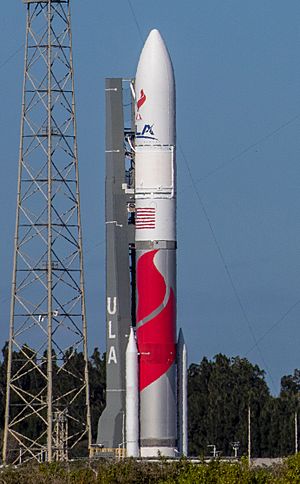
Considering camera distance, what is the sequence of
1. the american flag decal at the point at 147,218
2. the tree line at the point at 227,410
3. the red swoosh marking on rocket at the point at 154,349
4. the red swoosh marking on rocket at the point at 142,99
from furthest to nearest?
1. the tree line at the point at 227,410
2. the red swoosh marking on rocket at the point at 142,99
3. the american flag decal at the point at 147,218
4. the red swoosh marking on rocket at the point at 154,349

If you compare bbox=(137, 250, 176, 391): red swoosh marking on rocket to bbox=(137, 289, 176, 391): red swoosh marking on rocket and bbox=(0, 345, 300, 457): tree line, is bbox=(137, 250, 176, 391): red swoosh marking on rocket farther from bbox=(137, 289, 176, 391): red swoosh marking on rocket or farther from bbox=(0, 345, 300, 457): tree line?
bbox=(0, 345, 300, 457): tree line

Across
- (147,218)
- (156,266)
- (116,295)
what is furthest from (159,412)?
(147,218)

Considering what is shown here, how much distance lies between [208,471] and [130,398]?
755 cm

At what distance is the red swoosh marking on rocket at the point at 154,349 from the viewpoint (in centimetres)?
4525

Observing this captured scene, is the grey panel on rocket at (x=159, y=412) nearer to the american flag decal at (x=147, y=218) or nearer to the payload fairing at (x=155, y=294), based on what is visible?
the payload fairing at (x=155, y=294)

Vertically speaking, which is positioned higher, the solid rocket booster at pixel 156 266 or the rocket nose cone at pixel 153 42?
the rocket nose cone at pixel 153 42

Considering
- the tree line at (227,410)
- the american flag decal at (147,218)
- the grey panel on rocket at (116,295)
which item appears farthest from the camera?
the tree line at (227,410)

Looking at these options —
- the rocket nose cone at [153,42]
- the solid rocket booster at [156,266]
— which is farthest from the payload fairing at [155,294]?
the rocket nose cone at [153,42]

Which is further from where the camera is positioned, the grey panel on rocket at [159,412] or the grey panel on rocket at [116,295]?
the grey panel on rocket at [116,295]

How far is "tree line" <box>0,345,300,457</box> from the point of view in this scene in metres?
63.8

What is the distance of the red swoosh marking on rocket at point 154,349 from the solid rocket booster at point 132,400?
0.77 feet

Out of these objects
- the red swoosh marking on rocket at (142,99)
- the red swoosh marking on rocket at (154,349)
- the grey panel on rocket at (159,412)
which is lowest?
the grey panel on rocket at (159,412)

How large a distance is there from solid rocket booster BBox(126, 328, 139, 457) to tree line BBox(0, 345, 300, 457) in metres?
14.0

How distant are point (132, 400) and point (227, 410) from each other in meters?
21.1
